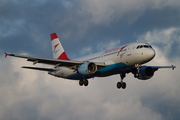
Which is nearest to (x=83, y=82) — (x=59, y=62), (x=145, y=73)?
(x=59, y=62)

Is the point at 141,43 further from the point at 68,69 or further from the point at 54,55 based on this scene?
the point at 54,55

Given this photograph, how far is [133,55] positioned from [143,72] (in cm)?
828

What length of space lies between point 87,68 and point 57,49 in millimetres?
18976

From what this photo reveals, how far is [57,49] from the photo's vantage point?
2359 inches

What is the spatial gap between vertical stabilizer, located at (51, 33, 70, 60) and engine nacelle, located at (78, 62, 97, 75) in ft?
46.2

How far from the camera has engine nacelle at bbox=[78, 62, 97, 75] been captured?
42487mm

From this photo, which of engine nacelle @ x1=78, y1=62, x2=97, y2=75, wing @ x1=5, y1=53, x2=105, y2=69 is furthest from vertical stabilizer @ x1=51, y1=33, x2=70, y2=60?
engine nacelle @ x1=78, y1=62, x2=97, y2=75

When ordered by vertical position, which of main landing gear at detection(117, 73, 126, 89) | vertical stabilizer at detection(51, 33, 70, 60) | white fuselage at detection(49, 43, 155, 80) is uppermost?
vertical stabilizer at detection(51, 33, 70, 60)

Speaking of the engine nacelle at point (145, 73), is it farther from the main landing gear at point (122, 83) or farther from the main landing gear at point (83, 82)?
the main landing gear at point (83, 82)

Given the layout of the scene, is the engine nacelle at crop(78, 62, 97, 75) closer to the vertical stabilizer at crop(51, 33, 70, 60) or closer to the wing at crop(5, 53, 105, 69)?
the wing at crop(5, 53, 105, 69)

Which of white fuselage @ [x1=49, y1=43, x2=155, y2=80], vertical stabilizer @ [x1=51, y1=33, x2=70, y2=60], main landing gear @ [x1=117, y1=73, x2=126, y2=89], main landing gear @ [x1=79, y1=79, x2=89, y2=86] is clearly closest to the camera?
white fuselage @ [x1=49, y1=43, x2=155, y2=80]

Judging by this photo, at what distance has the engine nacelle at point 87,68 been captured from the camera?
42.5 metres

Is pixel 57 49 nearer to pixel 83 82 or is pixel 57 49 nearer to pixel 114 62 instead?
pixel 83 82

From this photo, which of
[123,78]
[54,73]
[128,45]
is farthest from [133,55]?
[54,73]
